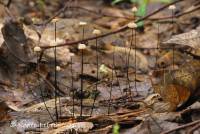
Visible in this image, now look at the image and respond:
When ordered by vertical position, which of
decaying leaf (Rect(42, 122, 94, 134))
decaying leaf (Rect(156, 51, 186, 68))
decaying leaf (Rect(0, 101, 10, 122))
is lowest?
decaying leaf (Rect(42, 122, 94, 134))

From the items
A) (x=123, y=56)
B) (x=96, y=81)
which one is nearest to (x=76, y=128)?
(x=96, y=81)

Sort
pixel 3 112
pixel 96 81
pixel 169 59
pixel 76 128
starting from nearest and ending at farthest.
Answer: pixel 76 128
pixel 3 112
pixel 96 81
pixel 169 59

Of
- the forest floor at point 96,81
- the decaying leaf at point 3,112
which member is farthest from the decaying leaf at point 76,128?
the decaying leaf at point 3,112

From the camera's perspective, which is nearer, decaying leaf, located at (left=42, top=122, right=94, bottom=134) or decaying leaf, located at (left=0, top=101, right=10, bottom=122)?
decaying leaf, located at (left=42, top=122, right=94, bottom=134)

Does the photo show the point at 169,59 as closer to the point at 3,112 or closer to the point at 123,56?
the point at 123,56

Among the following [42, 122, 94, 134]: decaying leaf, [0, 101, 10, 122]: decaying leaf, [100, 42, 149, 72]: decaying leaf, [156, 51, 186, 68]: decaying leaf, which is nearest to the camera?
[42, 122, 94, 134]: decaying leaf

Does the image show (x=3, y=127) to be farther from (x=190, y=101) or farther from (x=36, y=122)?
(x=190, y=101)

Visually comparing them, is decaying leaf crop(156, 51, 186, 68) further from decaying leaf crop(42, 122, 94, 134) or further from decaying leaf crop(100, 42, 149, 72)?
decaying leaf crop(42, 122, 94, 134)

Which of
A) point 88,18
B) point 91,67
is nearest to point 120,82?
point 91,67

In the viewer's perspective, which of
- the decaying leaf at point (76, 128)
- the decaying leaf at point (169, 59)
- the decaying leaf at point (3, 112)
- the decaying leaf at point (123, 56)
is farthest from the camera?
the decaying leaf at point (123, 56)

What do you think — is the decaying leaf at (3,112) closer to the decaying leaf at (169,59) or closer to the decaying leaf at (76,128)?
the decaying leaf at (76,128)

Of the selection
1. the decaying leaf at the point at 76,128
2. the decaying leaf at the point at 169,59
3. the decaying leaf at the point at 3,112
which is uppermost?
the decaying leaf at the point at 169,59

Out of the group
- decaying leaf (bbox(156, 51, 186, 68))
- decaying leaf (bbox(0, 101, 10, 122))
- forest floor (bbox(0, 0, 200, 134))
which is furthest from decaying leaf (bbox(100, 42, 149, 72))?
decaying leaf (bbox(0, 101, 10, 122))
